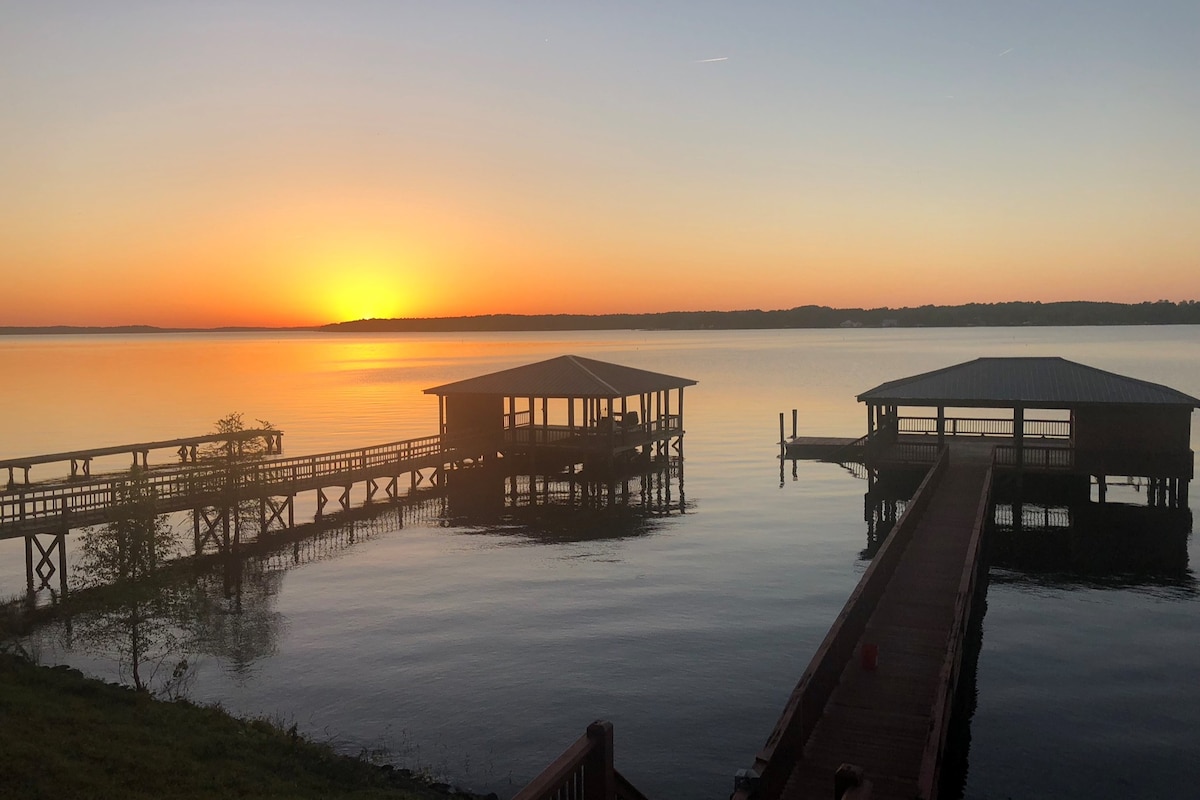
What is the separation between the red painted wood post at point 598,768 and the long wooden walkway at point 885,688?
6.54 feet

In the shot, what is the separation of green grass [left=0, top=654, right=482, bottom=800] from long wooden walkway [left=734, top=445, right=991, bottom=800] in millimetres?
6081

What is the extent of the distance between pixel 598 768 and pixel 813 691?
16.5 feet

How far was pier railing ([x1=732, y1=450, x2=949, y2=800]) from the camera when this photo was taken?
11211mm

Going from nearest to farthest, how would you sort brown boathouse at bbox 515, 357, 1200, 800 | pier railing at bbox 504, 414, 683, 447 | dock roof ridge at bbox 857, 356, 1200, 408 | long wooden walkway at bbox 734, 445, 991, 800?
1. brown boathouse at bbox 515, 357, 1200, 800
2. long wooden walkway at bbox 734, 445, 991, 800
3. dock roof ridge at bbox 857, 356, 1200, 408
4. pier railing at bbox 504, 414, 683, 447

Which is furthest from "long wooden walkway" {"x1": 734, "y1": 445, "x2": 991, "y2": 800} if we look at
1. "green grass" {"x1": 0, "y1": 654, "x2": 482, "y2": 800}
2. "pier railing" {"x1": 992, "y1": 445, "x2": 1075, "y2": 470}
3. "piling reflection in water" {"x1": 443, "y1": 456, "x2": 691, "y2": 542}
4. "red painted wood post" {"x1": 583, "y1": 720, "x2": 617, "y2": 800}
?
"pier railing" {"x1": 992, "y1": 445, "x2": 1075, "y2": 470}

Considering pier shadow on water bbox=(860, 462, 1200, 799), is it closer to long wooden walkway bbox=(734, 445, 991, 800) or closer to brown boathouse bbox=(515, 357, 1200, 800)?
brown boathouse bbox=(515, 357, 1200, 800)

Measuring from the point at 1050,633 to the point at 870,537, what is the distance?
11167 mm

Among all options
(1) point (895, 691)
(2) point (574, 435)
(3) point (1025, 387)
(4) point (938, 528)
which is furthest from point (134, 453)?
(3) point (1025, 387)

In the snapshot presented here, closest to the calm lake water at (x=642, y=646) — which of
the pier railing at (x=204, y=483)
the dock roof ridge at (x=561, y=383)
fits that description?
the pier railing at (x=204, y=483)

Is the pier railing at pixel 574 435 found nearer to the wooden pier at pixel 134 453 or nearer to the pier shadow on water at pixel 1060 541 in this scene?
the wooden pier at pixel 134 453

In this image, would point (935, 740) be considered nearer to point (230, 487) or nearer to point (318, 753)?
point (318, 753)

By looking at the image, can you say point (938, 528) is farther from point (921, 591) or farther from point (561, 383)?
point (561, 383)

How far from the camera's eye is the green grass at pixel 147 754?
13.0 m

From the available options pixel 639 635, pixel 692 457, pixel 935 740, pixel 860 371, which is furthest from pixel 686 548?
pixel 860 371
